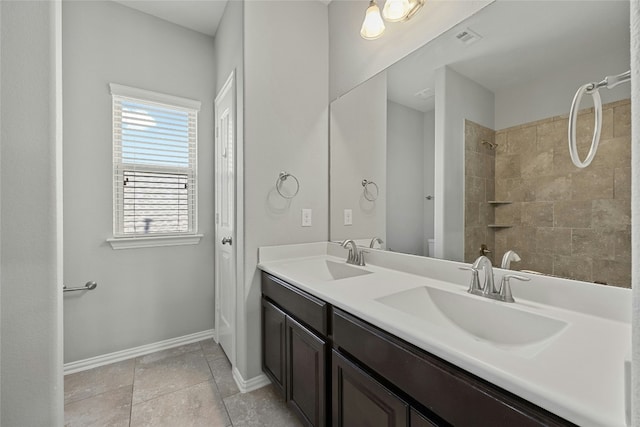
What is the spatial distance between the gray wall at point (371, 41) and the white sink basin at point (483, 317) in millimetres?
1232

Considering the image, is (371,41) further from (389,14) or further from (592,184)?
(592,184)

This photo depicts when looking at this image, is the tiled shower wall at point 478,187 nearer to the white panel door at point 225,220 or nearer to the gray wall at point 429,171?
the gray wall at point 429,171

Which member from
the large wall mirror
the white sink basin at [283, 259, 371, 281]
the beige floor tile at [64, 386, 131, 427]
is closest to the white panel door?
the white sink basin at [283, 259, 371, 281]

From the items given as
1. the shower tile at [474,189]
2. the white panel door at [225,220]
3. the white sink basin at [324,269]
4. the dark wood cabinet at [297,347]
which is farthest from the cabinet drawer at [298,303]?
the shower tile at [474,189]

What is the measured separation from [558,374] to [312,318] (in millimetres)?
877

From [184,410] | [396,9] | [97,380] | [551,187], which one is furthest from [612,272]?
[97,380]

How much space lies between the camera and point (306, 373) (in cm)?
130

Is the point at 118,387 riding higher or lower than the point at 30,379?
lower

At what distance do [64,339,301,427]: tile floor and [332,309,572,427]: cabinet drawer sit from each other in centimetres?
97

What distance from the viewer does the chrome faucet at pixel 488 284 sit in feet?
3.31

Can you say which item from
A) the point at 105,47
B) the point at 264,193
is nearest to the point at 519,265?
the point at 264,193

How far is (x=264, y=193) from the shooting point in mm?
1833

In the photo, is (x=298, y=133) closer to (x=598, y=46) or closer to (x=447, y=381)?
(x=598, y=46)

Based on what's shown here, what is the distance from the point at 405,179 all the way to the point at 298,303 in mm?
907
